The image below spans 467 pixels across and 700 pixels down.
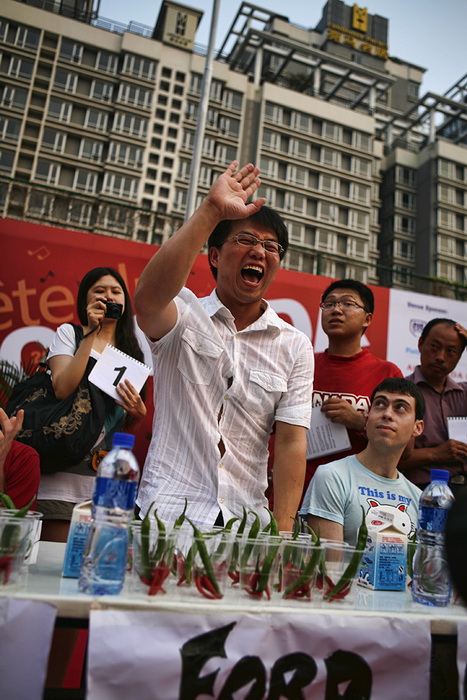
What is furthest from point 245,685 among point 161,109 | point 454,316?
point 161,109

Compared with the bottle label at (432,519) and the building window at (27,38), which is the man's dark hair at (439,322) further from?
the building window at (27,38)

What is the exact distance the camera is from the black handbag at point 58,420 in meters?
2.17

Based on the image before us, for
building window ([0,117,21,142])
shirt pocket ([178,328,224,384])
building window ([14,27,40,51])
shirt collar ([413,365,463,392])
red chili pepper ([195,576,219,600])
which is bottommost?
red chili pepper ([195,576,219,600])

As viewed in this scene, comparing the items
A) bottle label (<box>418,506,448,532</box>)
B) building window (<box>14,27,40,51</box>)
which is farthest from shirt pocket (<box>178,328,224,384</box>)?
building window (<box>14,27,40,51</box>)

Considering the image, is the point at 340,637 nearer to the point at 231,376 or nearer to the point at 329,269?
the point at 231,376

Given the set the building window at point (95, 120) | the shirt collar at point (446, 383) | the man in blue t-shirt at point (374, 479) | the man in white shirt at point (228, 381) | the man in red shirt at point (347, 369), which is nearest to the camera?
the man in white shirt at point (228, 381)

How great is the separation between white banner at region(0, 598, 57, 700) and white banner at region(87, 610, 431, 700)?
3.4 inches

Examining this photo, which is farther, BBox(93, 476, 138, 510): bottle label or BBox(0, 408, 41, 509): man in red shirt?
BBox(0, 408, 41, 509): man in red shirt

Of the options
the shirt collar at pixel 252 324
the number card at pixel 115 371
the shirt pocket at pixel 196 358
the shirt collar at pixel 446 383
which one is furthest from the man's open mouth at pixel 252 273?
the shirt collar at pixel 446 383

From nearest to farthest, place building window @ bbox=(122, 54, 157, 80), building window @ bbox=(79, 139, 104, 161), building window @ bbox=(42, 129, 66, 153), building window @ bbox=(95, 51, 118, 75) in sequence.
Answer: building window @ bbox=(42, 129, 66, 153)
building window @ bbox=(79, 139, 104, 161)
building window @ bbox=(95, 51, 118, 75)
building window @ bbox=(122, 54, 157, 80)

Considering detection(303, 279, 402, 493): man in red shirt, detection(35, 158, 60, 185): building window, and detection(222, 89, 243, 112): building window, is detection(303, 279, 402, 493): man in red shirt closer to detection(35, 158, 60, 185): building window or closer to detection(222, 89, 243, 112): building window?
detection(35, 158, 60, 185): building window

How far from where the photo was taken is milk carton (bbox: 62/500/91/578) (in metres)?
1.17

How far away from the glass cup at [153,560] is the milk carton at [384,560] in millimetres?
544

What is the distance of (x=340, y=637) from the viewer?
1.08 meters
